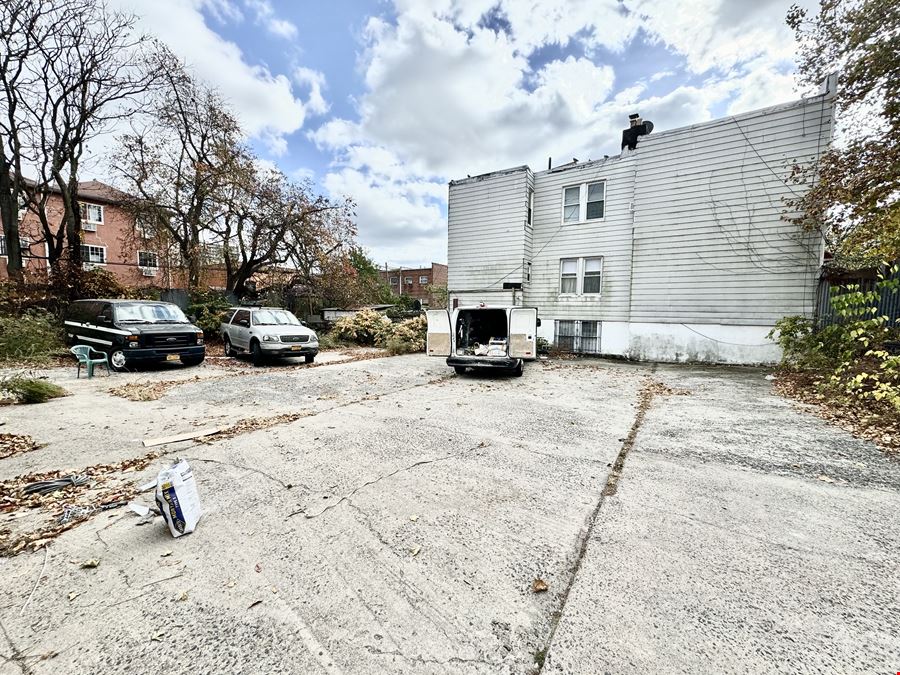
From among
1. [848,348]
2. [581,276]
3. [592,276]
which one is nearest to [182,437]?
[848,348]

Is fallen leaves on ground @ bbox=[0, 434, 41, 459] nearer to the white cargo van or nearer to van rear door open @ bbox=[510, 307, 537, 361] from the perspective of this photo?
the white cargo van

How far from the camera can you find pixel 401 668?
162cm

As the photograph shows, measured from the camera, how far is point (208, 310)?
606 inches

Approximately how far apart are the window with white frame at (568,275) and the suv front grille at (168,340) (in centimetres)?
1247

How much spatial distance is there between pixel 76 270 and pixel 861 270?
24366mm

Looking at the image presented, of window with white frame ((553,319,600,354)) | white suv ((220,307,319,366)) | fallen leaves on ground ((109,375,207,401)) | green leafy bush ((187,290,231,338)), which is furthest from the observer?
green leafy bush ((187,290,231,338))

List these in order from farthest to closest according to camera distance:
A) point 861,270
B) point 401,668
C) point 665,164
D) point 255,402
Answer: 1. point 665,164
2. point 861,270
3. point 255,402
4. point 401,668

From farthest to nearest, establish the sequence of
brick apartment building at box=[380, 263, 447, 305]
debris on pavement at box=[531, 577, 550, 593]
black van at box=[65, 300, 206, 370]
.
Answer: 1. brick apartment building at box=[380, 263, 447, 305]
2. black van at box=[65, 300, 206, 370]
3. debris on pavement at box=[531, 577, 550, 593]

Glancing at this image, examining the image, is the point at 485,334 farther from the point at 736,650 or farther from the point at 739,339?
the point at 736,650

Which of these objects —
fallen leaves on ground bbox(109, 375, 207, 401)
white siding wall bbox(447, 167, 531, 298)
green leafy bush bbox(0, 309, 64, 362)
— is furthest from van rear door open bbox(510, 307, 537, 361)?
green leafy bush bbox(0, 309, 64, 362)

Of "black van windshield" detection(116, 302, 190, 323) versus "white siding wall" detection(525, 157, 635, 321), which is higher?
"white siding wall" detection(525, 157, 635, 321)

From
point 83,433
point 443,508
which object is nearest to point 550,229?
point 443,508

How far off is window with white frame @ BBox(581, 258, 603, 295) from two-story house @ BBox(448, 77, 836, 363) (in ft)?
0.17

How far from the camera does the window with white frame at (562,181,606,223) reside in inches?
518
